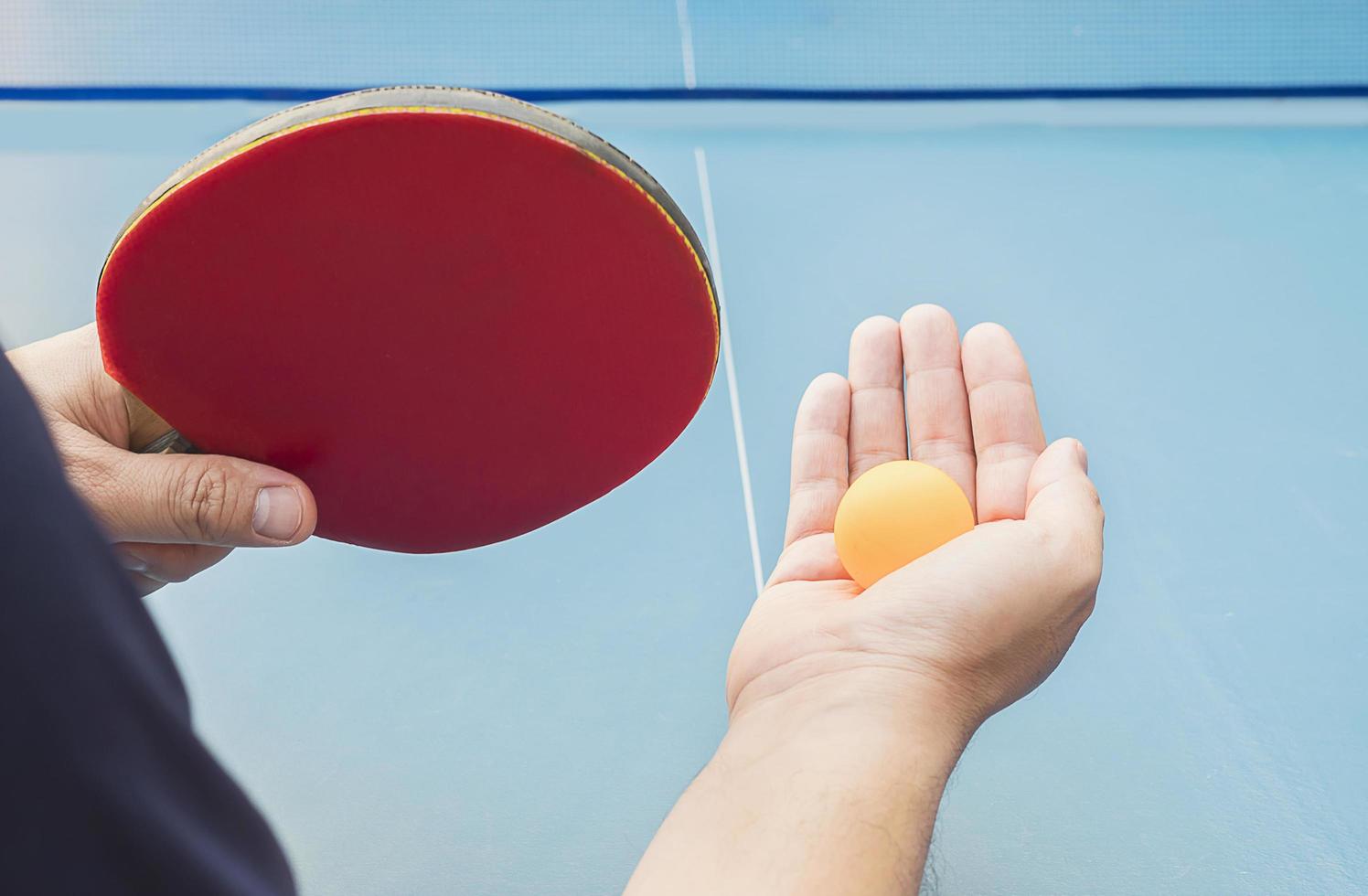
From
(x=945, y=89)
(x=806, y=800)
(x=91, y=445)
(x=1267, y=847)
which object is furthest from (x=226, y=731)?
(x=945, y=89)

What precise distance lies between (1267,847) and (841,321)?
1.47 metres

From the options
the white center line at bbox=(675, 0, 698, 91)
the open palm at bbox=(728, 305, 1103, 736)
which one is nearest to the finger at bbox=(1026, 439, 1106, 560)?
the open palm at bbox=(728, 305, 1103, 736)

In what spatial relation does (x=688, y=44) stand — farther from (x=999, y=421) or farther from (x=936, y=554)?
(x=936, y=554)

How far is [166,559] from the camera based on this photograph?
1.29m

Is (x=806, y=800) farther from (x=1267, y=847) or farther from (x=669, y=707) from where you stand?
(x=1267, y=847)

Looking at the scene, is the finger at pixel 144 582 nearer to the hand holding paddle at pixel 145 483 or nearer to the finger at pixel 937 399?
the hand holding paddle at pixel 145 483

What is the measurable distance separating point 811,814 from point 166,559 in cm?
79

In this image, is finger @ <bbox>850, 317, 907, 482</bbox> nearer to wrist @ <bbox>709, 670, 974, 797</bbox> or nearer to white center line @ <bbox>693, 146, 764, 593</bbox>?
white center line @ <bbox>693, 146, 764, 593</bbox>

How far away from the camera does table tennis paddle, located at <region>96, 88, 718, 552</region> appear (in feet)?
3.05

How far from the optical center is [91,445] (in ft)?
3.79

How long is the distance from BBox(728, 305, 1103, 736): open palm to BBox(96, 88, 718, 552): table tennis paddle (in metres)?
0.29

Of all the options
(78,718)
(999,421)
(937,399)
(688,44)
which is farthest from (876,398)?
(688,44)

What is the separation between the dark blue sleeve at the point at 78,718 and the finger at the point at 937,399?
129 cm

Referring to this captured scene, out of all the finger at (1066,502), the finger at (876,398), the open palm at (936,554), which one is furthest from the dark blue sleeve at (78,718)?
the finger at (876,398)
